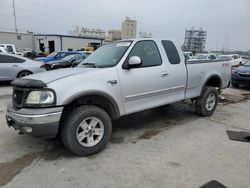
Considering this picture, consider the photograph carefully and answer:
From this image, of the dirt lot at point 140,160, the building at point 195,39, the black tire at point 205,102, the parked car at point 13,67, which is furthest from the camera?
the building at point 195,39

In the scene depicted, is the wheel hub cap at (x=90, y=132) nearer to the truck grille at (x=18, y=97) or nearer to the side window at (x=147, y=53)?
the truck grille at (x=18, y=97)

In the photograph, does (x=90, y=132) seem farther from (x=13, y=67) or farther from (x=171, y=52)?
(x=13, y=67)

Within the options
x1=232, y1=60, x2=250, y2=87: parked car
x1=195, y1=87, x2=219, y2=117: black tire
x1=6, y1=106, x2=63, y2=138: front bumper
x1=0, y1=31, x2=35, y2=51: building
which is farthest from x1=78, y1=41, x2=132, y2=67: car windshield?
x1=0, y1=31, x2=35, y2=51: building

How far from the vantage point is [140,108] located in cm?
409

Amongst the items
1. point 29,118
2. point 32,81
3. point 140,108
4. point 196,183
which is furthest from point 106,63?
point 196,183

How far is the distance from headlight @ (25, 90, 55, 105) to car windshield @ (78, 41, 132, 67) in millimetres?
1175

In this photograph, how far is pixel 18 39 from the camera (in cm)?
4206

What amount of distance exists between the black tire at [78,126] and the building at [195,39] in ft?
199

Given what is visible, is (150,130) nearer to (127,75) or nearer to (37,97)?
(127,75)

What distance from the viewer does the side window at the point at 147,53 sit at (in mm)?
4133

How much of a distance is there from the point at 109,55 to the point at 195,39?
211ft

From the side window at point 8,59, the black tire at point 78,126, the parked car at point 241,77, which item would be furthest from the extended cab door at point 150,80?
the side window at point 8,59

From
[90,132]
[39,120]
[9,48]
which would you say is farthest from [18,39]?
[39,120]

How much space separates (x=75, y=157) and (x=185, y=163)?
1.69 meters
